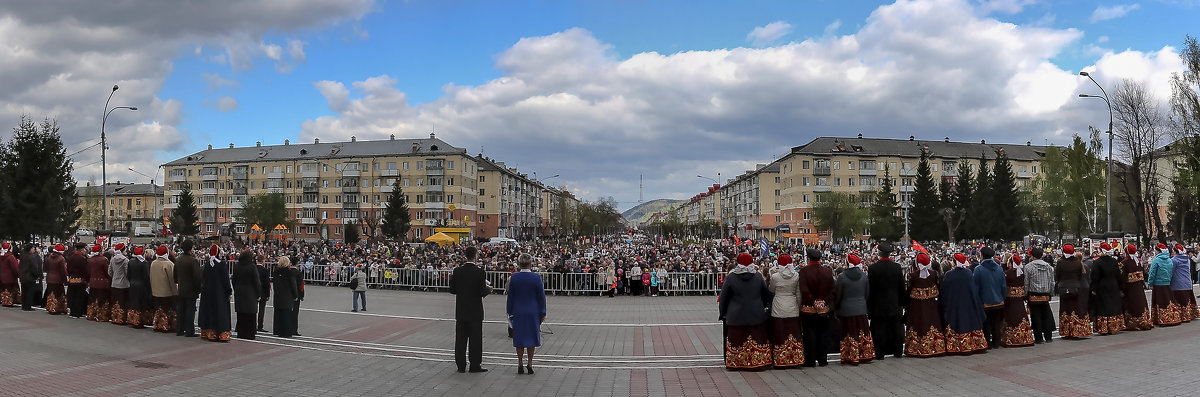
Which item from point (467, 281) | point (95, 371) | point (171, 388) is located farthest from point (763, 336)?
point (95, 371)

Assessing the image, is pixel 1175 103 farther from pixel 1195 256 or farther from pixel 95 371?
pixel 95 371

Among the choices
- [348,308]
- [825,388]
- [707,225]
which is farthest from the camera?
[707,225]

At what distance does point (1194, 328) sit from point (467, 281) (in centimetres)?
1305

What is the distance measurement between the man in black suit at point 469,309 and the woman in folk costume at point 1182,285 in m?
13.0

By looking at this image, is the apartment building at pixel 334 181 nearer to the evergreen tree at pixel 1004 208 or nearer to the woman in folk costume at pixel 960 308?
the evergreen tree at pixel 1004 208

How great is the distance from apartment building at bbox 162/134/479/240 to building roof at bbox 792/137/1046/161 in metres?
45.1

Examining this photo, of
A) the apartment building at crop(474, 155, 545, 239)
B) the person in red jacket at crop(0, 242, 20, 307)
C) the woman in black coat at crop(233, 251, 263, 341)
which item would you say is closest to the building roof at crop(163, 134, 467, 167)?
the apartment building at crop(474, 155, 545, 239)

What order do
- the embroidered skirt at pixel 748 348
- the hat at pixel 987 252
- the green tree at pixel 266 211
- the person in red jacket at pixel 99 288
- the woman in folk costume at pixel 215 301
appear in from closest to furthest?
1. the embroidered skirt at pixel 748 348
2. the hat at pixel 987 252
3. the woman in folk costume at pixel 215 301
4. the person in red jacket at pixel 99 288
5. the green tree at pixel 266 211

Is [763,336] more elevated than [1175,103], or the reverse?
[1175,103]

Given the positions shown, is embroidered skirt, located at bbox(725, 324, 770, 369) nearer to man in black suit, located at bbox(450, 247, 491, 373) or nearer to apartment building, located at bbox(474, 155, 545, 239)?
man in black suit, located at bbox(450, 247, 491, 373)

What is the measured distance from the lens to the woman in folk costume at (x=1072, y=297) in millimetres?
11391

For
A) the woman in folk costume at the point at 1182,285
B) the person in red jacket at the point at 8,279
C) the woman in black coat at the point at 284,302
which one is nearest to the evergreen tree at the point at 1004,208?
the woman in folk costume at the point at 1182,285

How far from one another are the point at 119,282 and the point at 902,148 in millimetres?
95129

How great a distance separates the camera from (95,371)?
Answer: 28.6ft
